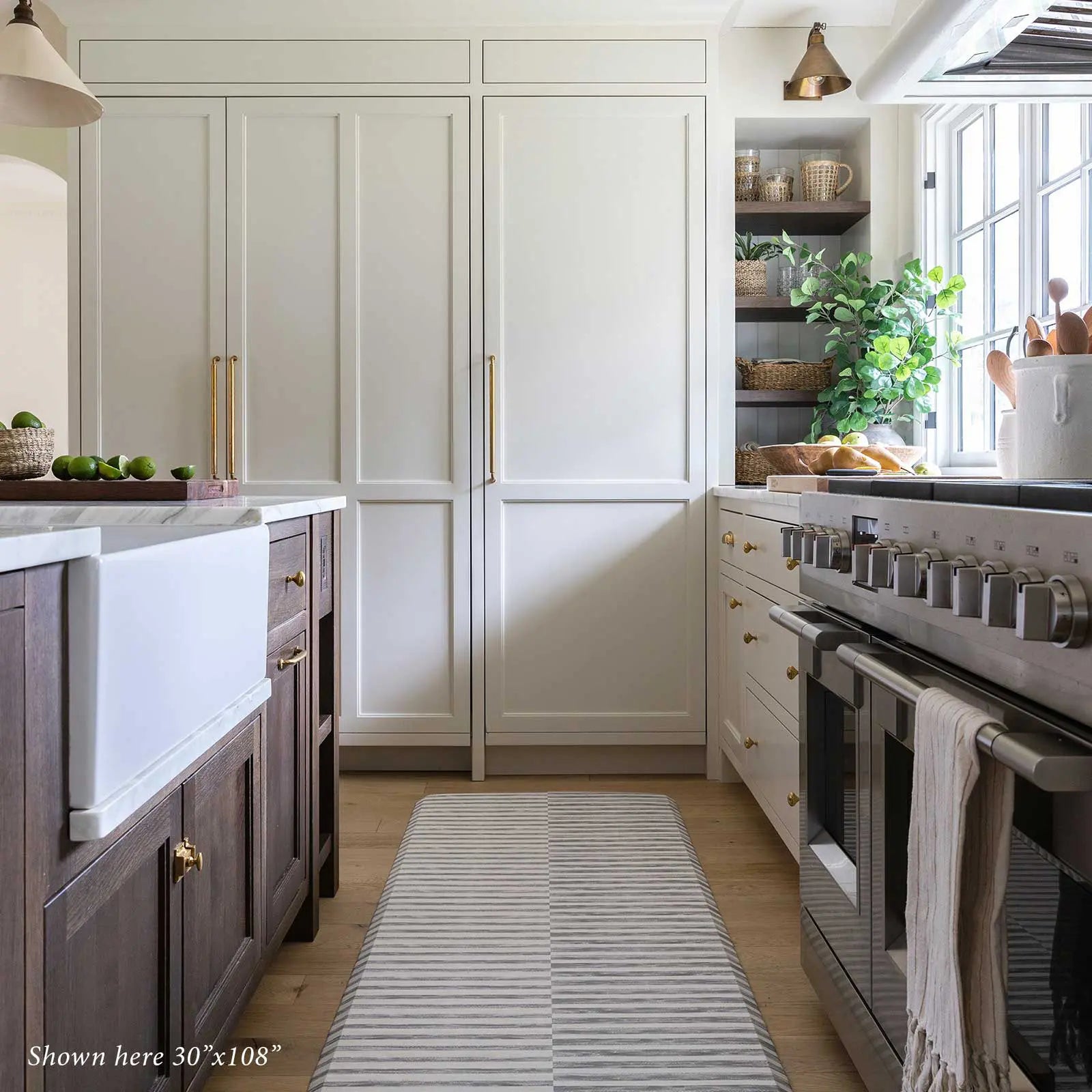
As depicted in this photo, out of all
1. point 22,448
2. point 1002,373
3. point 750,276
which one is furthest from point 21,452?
point 750,276

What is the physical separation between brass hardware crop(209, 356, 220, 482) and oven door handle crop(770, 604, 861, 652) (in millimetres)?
2052

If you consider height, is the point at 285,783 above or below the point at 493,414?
below

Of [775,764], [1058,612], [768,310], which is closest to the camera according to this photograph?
[1058,612]

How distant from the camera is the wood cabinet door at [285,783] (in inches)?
63.8

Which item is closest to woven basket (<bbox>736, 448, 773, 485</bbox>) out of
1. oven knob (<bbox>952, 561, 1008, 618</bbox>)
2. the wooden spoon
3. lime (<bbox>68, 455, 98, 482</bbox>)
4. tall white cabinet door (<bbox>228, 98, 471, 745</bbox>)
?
tall white cabinet door (<bbox>228, 98, 471, 745</bbox>)

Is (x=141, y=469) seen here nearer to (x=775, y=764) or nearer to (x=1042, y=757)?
(x=775, y=764)

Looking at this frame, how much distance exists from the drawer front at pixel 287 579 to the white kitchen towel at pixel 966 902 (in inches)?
44.0

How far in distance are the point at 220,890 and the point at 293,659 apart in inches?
20.4

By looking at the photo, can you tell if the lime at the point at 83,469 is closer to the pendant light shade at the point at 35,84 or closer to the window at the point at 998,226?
the pendant light shade at the point at 35,84

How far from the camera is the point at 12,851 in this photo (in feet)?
2.53

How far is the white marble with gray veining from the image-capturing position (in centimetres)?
75

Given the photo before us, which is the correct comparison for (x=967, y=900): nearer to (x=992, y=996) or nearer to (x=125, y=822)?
(x=992, y=996)

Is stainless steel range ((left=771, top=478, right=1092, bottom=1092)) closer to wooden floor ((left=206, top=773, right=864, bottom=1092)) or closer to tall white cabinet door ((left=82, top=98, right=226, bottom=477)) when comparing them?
wooden floor ((left=206, top=773, right=864, bottom=1092))

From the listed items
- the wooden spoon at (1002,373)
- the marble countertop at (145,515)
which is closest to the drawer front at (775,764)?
the wooden spoon at (1002,373)
